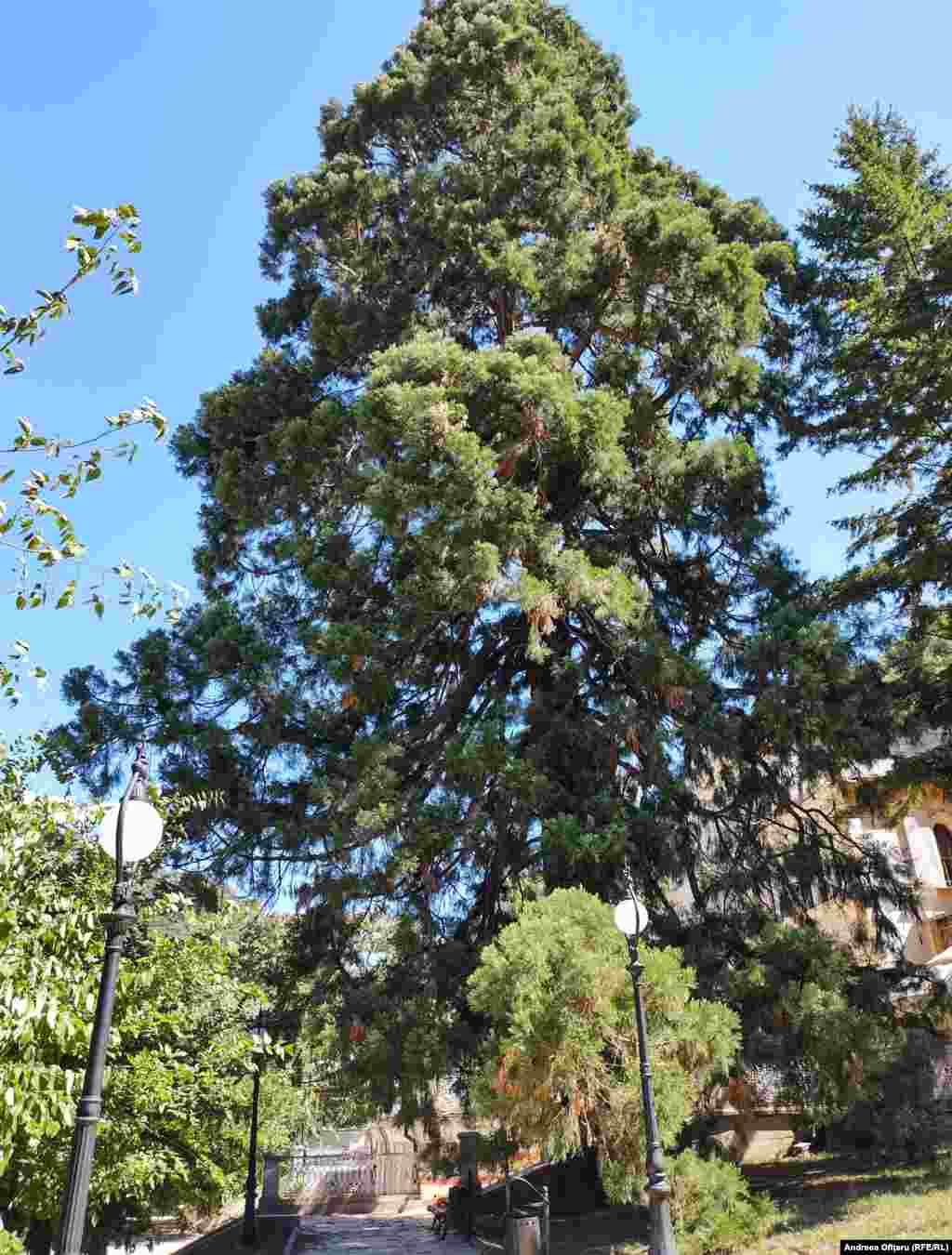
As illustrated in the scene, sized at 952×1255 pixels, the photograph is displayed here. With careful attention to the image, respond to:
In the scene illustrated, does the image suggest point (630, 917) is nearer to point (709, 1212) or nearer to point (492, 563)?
point (709, 1212)

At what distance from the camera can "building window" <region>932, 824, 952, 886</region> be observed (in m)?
30.0

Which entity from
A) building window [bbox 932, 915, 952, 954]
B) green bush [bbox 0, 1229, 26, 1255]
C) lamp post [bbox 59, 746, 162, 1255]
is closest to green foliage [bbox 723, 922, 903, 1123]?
green bush [bbox 0, 1229, 26, 1255]

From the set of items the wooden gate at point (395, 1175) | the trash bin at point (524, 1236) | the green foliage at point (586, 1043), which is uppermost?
the green foliage at point (586, 1043)

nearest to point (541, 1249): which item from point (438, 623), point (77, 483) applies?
point (438, 623)

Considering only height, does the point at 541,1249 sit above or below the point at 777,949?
below

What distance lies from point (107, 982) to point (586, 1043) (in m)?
5.40

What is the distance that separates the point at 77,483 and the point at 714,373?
12.7 metres

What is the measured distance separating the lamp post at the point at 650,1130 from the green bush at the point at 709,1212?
115cm

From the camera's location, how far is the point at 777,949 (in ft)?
37.8

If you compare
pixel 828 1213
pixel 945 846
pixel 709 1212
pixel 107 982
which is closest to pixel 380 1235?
pixel 828 1213

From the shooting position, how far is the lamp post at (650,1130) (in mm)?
7496

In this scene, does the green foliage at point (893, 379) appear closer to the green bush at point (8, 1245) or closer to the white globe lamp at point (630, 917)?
the white globe lamp at point (630, 917)

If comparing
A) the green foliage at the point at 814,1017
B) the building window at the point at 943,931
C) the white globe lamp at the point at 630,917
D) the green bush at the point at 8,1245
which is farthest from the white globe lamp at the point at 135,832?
the building window at the point at 943,931

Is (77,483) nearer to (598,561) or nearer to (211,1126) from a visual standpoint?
(211,1126)
